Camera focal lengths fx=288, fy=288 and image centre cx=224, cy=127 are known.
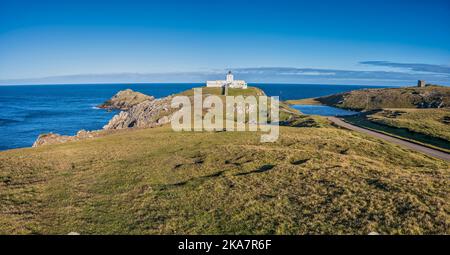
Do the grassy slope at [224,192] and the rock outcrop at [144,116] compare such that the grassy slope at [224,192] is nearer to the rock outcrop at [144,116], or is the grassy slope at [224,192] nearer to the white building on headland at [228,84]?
the rock outcrop at [144,116]

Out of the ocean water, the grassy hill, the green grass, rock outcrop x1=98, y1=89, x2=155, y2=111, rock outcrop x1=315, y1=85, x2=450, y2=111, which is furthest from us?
rock outcrop x1=98, y1=89, x2=155, y2=111

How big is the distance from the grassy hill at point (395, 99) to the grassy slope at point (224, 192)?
116486mm

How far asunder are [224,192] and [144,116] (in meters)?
77.3

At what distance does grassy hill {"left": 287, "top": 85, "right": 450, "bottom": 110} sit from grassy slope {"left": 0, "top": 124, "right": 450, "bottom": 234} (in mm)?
116486

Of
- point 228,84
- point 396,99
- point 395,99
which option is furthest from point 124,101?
point 396,99

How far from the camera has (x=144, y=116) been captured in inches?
3701

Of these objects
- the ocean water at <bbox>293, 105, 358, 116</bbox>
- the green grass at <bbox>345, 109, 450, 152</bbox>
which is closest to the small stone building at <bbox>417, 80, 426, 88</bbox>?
the ocean water at <bbox>293, 105, 358, 116</bbox>

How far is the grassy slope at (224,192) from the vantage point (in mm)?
16469

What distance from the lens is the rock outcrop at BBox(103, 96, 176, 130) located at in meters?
84.9

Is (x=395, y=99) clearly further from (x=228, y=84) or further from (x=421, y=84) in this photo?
(x=228, y=84)

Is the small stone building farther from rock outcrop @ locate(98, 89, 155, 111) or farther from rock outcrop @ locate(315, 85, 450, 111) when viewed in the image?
rock outcrop @ locate(98, 89, 155, 111)

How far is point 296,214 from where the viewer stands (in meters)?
17.6
